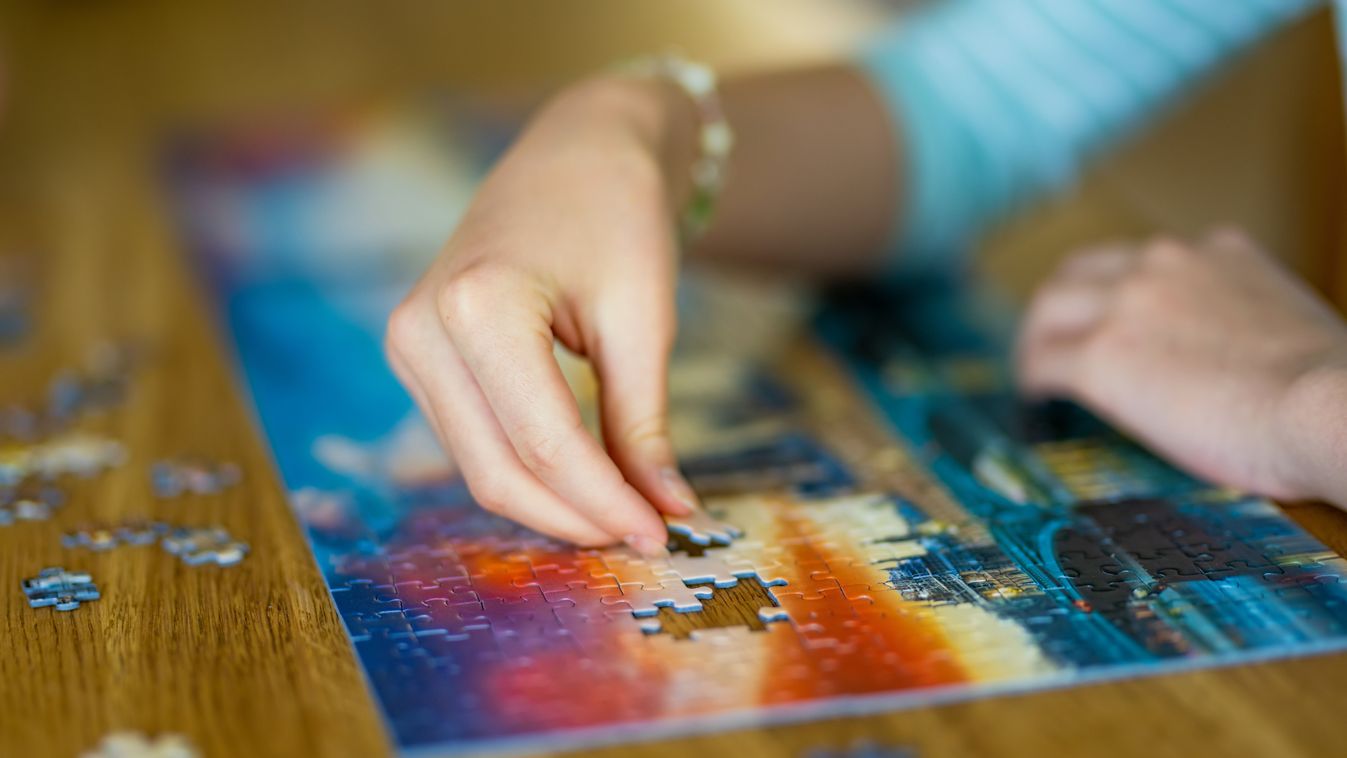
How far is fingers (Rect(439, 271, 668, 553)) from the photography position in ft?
2.66

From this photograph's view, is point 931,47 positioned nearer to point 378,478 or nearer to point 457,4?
point 378,478

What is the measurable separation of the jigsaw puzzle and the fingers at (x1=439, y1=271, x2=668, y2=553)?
0.04 meters

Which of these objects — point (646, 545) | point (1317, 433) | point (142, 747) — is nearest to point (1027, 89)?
point (1317, 433)

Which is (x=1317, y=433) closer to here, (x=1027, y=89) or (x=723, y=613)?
(x=723, y=613)

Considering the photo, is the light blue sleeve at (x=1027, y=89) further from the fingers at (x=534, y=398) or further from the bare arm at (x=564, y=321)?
the fingers at (x=534, y=398)

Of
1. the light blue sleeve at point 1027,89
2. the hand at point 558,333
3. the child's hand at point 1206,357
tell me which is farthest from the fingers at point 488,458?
the light blue sleeve at point 1027,89

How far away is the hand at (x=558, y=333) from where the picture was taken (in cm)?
82

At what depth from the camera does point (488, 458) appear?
0.85 metres

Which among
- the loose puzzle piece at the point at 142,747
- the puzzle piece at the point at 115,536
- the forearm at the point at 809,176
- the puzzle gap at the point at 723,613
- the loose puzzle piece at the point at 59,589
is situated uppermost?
the forearm at the point at 809,176

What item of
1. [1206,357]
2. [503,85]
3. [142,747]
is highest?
[503,85]

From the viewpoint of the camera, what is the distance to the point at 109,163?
1829 mm

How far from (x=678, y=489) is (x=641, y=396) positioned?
0.06m

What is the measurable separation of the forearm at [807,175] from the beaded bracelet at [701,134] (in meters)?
0.04

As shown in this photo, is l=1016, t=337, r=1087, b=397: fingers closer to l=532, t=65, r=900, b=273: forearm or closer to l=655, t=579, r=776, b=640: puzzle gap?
l=532, t=65, r=900, b=273: forearm
